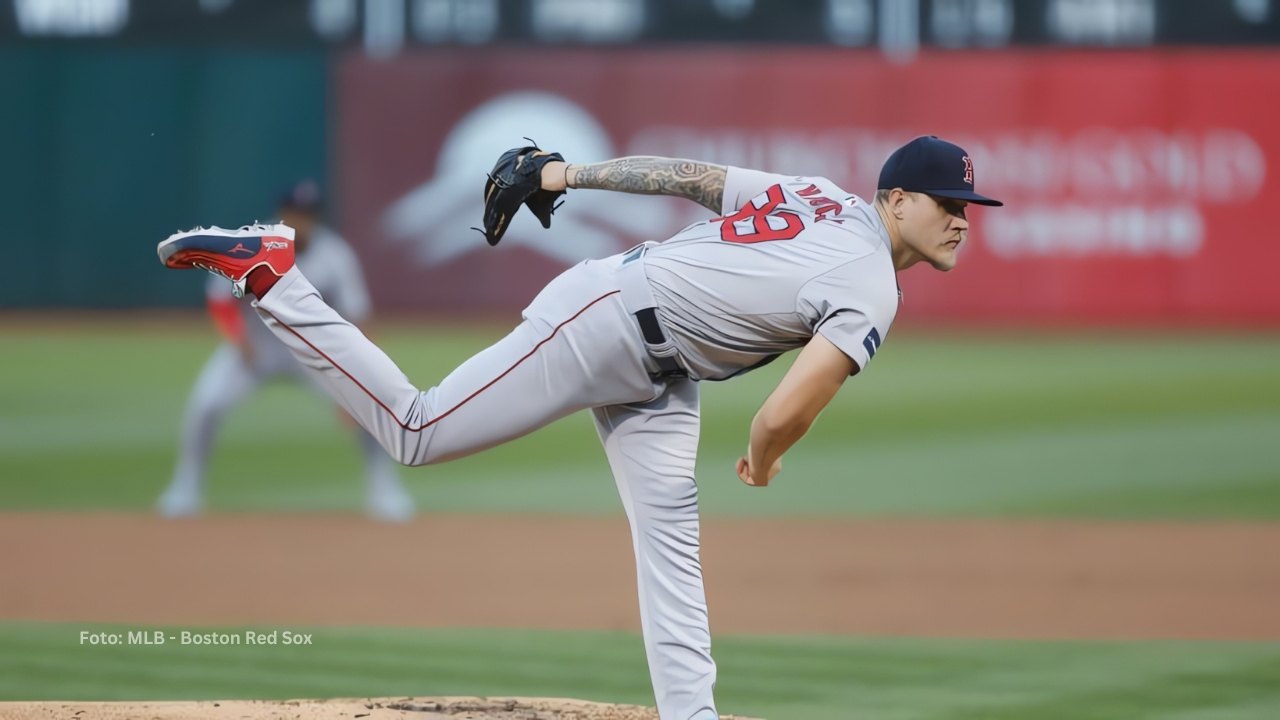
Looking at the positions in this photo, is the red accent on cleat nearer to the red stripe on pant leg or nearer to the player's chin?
the red stripe on pant leg

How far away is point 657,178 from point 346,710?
1.63 metres

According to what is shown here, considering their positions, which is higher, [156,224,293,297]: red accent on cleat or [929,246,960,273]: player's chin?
[156,224,293,297]: red accent on cleat

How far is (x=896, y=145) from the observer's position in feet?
58.4

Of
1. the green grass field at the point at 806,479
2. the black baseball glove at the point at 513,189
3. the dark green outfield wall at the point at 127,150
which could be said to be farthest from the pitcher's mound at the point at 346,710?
the dark green outfield wall at the point at 127,150

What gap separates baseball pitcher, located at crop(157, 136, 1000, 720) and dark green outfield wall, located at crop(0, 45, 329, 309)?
14034 mm

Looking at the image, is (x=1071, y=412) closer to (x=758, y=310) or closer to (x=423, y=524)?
(x=423, y=524)

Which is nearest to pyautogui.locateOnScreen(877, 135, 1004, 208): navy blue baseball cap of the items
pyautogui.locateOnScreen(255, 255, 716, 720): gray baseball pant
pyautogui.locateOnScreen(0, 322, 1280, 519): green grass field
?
pyautogui.locateOnScreen(255, 255, 716, 720): gray baseball pant

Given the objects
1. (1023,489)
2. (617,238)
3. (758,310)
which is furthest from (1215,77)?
(758,310)

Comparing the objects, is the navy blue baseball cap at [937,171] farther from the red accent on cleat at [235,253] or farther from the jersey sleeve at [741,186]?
the red accent on cleat at [235,253]

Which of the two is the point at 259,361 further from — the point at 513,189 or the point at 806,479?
the point at 513,189

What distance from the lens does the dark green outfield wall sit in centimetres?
1770

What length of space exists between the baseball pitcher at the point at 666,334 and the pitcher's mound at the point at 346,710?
49cm

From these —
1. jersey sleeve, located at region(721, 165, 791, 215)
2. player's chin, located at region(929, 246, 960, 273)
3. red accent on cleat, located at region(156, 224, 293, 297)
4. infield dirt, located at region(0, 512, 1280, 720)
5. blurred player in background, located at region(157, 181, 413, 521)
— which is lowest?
infield dirt, located at region(0, 512, 1280, 720)

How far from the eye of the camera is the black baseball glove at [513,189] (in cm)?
429
